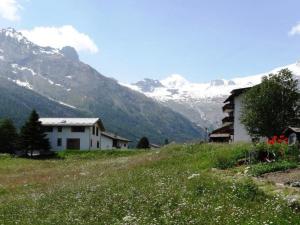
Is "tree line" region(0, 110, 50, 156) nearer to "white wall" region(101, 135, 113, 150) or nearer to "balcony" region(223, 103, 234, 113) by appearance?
"white wall" region(101, 135, 113, 150)

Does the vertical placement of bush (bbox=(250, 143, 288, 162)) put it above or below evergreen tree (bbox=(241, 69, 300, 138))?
below

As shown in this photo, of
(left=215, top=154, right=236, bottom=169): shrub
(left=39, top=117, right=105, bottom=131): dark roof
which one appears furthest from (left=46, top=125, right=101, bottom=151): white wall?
(left=215, top=154, right=236, bottom=169): shrub

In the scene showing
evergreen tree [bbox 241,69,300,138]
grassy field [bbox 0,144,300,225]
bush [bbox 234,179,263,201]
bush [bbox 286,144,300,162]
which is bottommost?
grassy field [bbox 0,144,300,225]

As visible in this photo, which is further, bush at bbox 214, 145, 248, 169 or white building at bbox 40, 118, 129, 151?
white building at bbox 40, 118, 129, 151

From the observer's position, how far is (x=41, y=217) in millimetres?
20828

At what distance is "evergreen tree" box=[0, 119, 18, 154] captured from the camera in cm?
10824

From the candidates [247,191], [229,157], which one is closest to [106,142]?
[229,157]

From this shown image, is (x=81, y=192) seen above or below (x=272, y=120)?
below

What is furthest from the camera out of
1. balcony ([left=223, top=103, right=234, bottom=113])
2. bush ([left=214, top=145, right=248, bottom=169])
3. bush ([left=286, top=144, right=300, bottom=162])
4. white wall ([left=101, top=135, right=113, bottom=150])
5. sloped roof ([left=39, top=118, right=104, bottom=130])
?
white wall ([left=101, top=135, right=113, bottom=150])

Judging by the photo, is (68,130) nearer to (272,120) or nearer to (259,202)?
(272,120)

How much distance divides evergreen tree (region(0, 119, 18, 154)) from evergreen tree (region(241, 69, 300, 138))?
204 ft

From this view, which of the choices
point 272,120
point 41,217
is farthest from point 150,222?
point 272,120

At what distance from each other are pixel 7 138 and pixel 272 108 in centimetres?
6669

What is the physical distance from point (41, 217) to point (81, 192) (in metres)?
Result: 5.67
